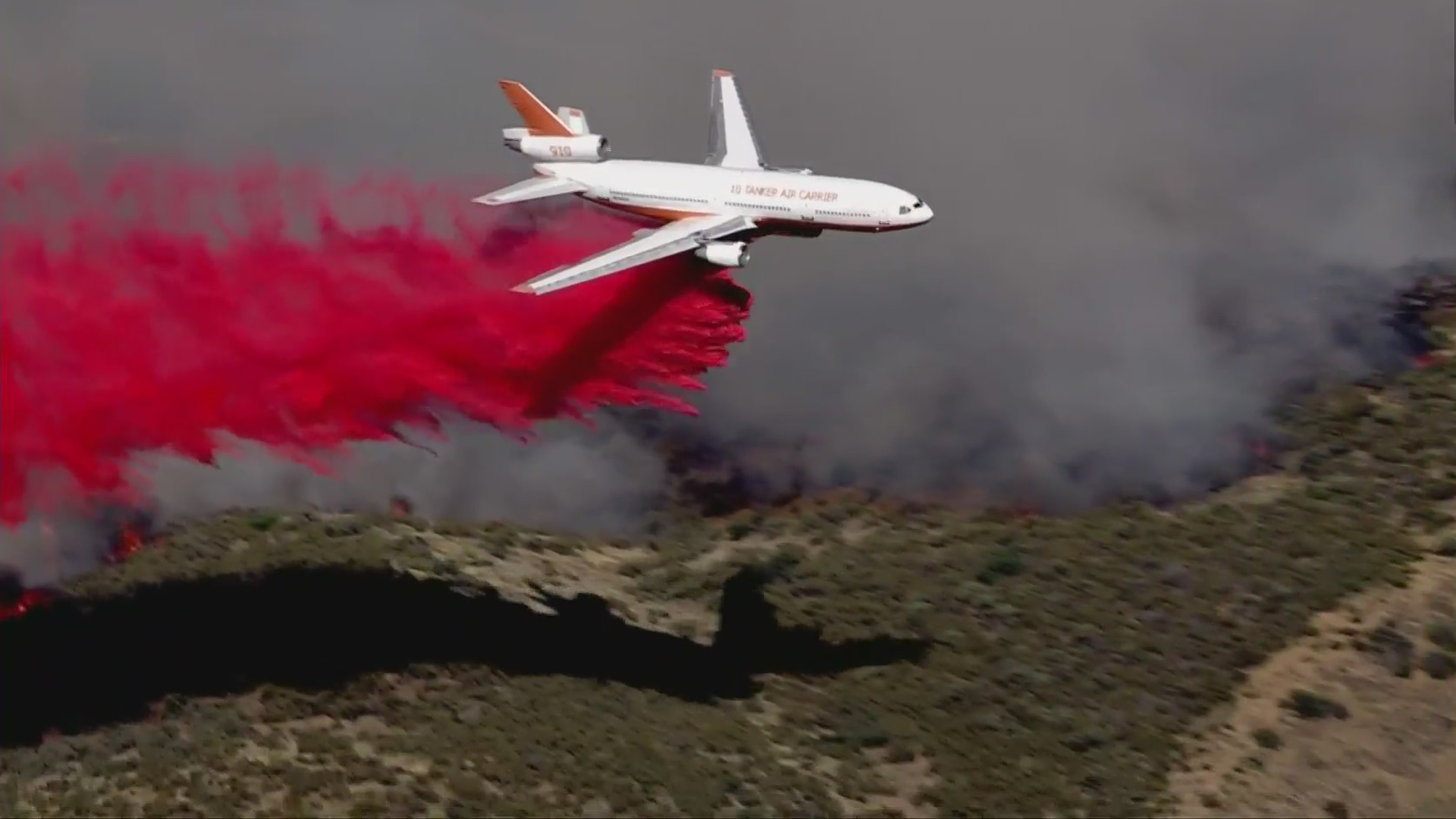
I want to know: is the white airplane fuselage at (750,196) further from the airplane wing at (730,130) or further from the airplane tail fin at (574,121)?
the airplane wing at (730,130)

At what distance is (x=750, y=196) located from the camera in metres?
60.6

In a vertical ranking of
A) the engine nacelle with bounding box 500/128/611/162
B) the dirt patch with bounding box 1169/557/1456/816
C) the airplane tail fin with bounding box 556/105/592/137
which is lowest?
the dirt patch with bounding box 1169/557/1456/816

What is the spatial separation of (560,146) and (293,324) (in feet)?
36.2

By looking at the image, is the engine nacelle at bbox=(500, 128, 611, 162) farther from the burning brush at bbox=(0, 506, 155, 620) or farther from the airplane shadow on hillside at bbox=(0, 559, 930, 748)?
the burning brush at bbox=(0, 506, 155, 620)

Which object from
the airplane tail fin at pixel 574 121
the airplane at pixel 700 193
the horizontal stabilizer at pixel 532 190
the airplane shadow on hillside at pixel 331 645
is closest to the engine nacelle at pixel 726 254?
the airplane at pixel 700 193

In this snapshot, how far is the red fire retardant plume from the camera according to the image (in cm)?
5753

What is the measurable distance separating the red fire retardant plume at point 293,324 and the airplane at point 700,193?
6.77 feet

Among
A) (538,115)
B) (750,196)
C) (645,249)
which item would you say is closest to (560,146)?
(538,115)

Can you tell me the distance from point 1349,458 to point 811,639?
19594 millimetres

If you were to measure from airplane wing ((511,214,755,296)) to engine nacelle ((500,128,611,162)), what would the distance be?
365cm

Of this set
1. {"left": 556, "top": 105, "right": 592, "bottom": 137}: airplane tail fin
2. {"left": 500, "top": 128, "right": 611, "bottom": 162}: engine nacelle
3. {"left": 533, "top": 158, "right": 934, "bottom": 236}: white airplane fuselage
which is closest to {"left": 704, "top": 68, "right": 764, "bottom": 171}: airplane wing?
{"left": 533, "top": 158, "right": 934, "bottom": 236}: white airplane fuselage

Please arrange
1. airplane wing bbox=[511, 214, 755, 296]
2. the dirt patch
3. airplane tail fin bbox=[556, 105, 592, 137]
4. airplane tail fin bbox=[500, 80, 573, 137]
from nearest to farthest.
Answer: the dirt patch, airplane wing bbox=[511, 214, 755, 296], airplane tail fin bbox=[500, 80, 573, 137], airplane tail fin bbox=[556, 105, 592, 137]

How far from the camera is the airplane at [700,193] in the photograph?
194 feet

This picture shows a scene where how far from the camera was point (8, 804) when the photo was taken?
183 ft
